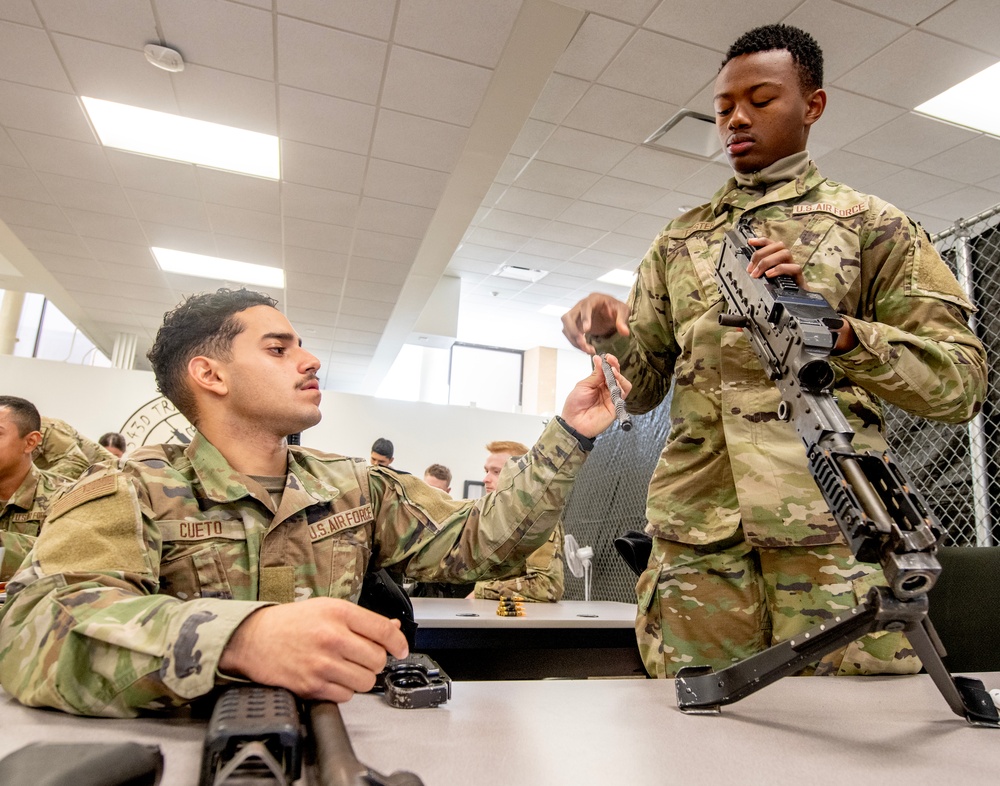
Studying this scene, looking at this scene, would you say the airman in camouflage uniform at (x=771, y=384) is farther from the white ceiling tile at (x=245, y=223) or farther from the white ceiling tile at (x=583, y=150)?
the white ceiling tile at (x=245, y=223)

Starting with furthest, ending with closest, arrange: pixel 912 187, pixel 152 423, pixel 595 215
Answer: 1. pixel 152 423
2. pixel 595 215
3. pixel 912 187

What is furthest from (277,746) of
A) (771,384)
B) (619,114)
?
(619,114)

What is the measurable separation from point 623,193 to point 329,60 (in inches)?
97.7

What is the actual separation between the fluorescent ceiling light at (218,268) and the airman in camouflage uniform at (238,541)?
5.26 metres

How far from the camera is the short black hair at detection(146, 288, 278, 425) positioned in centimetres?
122

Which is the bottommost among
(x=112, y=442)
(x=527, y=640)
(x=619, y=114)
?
(x=527, y=640)

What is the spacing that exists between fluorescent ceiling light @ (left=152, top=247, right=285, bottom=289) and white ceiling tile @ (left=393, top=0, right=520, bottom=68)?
11.0 feet

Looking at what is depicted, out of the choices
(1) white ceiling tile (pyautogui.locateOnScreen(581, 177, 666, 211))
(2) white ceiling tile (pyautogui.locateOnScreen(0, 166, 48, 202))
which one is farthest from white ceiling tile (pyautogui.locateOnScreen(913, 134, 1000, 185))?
(2) white ceiling tile (pyautogui.locateOnScreen(0, 166, 48, 202))

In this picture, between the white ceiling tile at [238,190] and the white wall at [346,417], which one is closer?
the white ceiling tile at [238,190]

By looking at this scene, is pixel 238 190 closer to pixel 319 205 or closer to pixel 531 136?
pixel 319 205

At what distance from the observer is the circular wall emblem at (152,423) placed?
22.0 ft

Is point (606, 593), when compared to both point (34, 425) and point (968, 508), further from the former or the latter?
point (34, 425)

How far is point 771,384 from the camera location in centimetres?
108

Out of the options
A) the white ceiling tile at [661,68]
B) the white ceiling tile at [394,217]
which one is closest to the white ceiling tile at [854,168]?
the white ceiling tile at [661,68]
